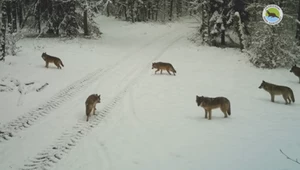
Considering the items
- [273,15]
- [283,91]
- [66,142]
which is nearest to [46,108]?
[66,142]

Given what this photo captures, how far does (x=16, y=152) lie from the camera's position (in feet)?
26.7

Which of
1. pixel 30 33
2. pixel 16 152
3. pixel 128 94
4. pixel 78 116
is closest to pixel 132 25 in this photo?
pixel 30 33

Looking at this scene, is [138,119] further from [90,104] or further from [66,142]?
[66,142]

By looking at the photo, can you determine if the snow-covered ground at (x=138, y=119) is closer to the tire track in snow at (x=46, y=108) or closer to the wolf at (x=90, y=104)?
the tire track in snow at (x=46, y=108)

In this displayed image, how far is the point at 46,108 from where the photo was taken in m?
11.8

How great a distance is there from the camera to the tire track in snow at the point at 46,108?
9.55m

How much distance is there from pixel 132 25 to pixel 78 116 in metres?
38.0

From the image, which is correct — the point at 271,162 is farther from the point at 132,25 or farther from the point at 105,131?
the point at 132,25

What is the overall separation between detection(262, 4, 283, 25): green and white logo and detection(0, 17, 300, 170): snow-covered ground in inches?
148

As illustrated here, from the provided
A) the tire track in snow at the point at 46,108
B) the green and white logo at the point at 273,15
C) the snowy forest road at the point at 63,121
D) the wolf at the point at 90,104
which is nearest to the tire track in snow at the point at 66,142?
the snowy forest road at the point at 63,121

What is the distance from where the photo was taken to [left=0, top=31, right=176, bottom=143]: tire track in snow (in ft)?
31.3

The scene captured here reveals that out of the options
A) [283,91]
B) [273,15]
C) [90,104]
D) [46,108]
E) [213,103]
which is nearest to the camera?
[90,104]

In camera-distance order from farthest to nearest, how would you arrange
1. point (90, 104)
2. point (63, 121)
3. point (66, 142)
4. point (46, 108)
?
point (46, 108) < point (90, 104) < point (63, 121) < point (66, 142)

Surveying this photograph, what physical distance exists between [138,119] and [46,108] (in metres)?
3.78
